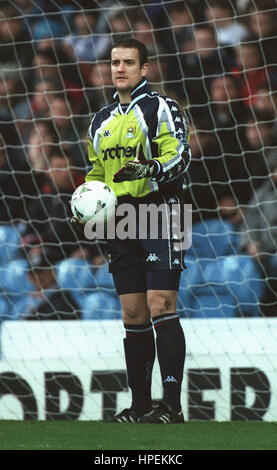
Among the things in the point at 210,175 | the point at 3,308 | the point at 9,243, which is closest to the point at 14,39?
the point at 9,243

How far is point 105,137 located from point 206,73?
8.26 ft

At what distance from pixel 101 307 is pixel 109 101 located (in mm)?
1470

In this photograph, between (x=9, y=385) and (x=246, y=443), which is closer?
(x=246, y=443)

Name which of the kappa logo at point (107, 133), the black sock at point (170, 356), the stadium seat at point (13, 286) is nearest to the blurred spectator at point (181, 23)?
the stadium seat at point (13, 286)

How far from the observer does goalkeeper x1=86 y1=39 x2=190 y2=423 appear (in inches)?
126

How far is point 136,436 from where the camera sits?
2861 millimetres

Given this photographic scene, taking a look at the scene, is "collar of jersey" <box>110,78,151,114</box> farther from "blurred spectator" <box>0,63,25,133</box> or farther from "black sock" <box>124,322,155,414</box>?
"blurred spectator" <box>0,63,25,133</box>

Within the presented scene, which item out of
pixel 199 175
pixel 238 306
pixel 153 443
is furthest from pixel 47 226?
pixel 153 443

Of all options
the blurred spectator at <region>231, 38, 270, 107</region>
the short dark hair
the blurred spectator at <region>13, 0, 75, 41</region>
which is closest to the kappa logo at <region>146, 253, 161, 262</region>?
the short dark hair

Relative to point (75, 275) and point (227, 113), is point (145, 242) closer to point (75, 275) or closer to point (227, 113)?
point (75, 275)
